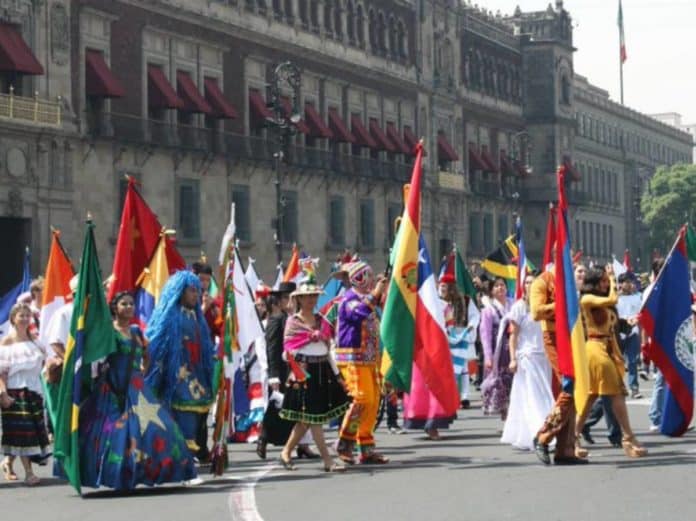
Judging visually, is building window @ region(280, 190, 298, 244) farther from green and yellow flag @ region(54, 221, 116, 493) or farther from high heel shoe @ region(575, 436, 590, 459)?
green and yellow flag @ region(54, 221, 116, 493)

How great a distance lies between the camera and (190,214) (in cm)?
4234

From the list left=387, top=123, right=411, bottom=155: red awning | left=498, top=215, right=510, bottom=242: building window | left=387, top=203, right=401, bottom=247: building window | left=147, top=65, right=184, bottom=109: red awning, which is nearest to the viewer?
left=147, top=65, right=184, bottom=109: red awning

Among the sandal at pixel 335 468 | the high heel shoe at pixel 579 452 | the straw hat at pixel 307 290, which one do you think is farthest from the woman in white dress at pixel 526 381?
the straw hat at pixel 307 290

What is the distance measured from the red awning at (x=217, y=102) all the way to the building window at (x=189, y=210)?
1961mm

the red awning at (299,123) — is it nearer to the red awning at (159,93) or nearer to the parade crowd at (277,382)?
the red awning at (159,93)

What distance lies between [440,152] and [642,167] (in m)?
39.8

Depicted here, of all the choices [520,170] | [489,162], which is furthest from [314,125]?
[520,170]

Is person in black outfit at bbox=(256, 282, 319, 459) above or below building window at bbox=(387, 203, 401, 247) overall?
below

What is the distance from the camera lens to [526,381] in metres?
A: 14.4

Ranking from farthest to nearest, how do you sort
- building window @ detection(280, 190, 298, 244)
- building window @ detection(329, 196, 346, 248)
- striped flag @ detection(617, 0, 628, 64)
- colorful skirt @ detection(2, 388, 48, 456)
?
striped flag @ detection(617, 0, 628, 64)
building window @ detection(329, 196, 346, 248)
building window @ detection(280, 190, 298, 244)
colorful skirt @ detection(2, 388, 48, 456)

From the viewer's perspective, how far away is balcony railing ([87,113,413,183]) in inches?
1519

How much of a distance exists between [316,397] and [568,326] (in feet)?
7.01

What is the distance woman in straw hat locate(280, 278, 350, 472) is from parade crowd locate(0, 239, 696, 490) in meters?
0.01

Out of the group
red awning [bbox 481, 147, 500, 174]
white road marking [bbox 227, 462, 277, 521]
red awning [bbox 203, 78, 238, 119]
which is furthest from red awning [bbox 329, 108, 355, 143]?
white road marking [bbox 227, 462, 277, 521]
